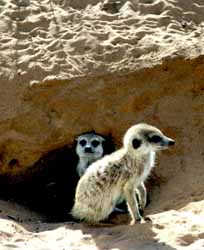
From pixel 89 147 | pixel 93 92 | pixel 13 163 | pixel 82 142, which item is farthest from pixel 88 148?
pixel 13 163

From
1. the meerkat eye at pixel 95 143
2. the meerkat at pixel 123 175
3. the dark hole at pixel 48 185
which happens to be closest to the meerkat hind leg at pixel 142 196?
the meerkat at pixel 123 175

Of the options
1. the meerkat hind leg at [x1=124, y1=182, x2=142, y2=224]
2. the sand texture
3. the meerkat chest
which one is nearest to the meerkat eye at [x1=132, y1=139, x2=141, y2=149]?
the meerkat chest

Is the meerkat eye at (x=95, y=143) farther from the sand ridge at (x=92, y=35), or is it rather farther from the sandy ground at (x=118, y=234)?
the sandy ground at (x=118, y=234)

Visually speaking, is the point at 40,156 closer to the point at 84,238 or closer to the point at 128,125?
the point at 128,125

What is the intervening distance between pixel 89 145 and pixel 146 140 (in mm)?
1261

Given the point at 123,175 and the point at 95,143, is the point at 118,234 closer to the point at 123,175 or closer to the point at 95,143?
the point at 123,175

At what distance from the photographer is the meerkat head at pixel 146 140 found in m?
5.67

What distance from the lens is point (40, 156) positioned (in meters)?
6.81

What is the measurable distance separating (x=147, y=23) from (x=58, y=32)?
90cm

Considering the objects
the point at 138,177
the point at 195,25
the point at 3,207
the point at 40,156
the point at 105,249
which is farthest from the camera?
the point at 195,25

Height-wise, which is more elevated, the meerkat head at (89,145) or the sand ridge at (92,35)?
the sand ridge at (92,35)

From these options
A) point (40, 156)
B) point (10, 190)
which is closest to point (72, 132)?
point (40, 156)

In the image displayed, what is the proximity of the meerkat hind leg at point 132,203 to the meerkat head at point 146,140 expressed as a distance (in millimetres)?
308

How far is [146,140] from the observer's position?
5684 millimetres
